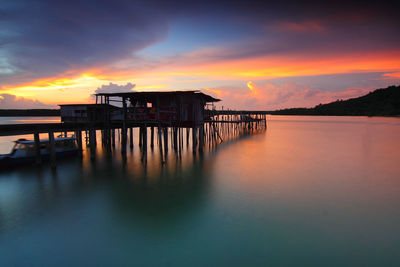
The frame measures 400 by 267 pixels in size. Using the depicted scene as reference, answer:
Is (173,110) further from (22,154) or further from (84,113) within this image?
(22,154)

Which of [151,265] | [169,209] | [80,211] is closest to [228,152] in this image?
[169,209]

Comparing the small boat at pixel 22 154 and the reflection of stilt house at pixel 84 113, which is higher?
the reflection of stilt house at pixel 84 113

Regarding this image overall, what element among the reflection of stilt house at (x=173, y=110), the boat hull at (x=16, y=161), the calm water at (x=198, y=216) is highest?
the reflection of stilt house at (x=173, y=110)

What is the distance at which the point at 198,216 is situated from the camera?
31.0 ft

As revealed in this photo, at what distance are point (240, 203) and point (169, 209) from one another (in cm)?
340

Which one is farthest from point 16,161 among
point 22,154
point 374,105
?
point 374,105

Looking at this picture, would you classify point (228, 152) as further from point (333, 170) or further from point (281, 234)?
point (281, 234)

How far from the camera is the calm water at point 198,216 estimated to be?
6.77 meters

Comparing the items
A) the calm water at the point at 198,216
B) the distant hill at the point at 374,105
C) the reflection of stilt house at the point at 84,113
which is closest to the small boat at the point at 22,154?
the calm water at the point at 198,216

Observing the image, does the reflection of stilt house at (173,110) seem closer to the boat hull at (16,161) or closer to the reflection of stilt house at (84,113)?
the reflection of stilt house at (84,113)

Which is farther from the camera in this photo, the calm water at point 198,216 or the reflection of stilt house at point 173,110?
the reflection of stilt house at point 173,110

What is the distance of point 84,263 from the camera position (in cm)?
632

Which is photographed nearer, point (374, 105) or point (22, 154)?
point (22, 154)

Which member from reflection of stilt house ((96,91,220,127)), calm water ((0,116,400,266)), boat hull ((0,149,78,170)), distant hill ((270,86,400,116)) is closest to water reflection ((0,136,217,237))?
calm water ((0,116,400,266))
